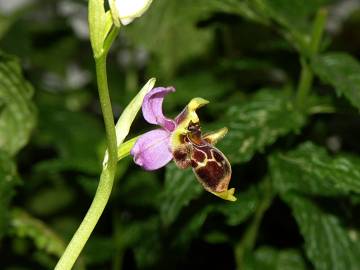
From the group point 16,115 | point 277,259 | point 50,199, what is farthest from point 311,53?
point 50,199

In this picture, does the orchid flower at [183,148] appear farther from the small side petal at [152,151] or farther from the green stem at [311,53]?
the green stem at [311,53]

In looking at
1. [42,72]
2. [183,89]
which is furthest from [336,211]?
[42,72]

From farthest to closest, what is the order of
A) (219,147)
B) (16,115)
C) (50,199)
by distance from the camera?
(50,199) < (16,115) < (219,147)

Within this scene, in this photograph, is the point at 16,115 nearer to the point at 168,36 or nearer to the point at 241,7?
the point at 241,7

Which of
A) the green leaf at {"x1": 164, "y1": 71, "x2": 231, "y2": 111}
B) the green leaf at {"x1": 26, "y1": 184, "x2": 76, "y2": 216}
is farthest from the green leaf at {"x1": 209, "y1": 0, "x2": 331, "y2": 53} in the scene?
the green leaf at {"x1": 26, "y1": 184, "x2": 76, "y2": 216}

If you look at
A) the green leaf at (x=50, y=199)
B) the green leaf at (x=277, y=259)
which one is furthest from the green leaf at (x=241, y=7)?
A: the green leaf at (x=50, y=199)
